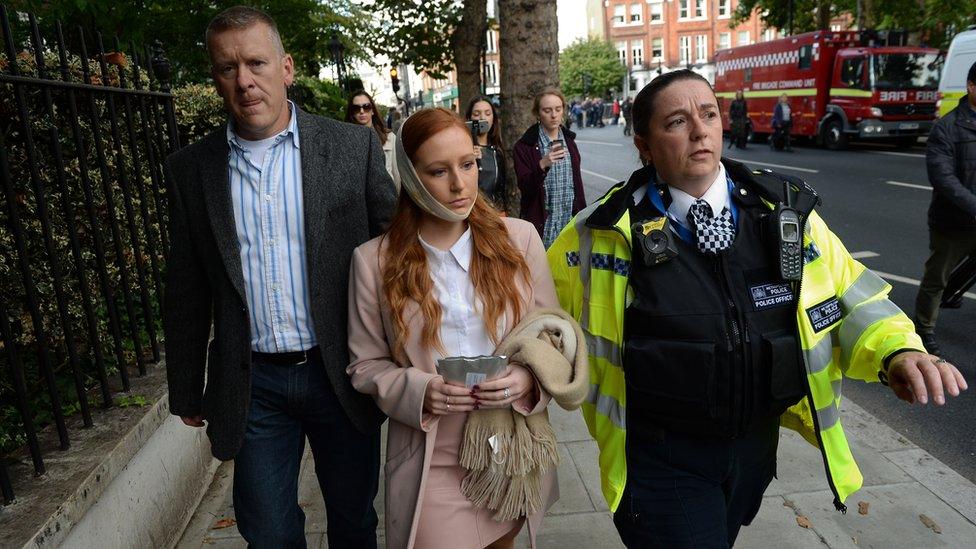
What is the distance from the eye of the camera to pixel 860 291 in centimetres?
201

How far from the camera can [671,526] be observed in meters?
2.05

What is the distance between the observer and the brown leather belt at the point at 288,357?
2.30 meters

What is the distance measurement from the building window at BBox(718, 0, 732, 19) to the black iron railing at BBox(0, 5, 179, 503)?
68785 millimetres

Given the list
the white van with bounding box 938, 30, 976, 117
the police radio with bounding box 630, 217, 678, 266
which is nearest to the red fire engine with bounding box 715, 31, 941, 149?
the white van with bounding box 938, 30, 976, 117

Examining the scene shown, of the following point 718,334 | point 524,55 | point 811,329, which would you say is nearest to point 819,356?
point 811,329

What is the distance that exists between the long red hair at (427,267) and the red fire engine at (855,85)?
21.1 meters

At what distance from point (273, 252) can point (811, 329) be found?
155cm

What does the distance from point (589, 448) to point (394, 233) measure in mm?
2465

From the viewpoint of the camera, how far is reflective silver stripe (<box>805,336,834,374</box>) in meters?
1.97

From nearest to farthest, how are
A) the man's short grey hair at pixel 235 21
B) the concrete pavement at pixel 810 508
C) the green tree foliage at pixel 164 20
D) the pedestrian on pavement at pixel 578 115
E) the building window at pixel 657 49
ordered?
1. the man's short grey hair at pixel 235 21
2. the concrete pavement at pixel 810 508
3. the green tree foliage at pixel 164 20
4. the pedestrian on pavement at pixel 578 115
5. the building window at pixel 657 49

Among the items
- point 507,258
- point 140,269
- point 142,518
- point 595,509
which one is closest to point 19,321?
point 140,269

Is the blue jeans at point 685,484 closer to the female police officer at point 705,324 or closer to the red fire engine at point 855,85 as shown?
the female police officer at point 705,324

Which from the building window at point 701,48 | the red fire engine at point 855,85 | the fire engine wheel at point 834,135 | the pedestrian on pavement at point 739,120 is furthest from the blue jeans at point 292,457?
the building window at point 701,48

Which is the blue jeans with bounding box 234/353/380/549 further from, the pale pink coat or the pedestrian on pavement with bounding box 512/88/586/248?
the pedestrian on pavement with bounding box 512/88/586/248
